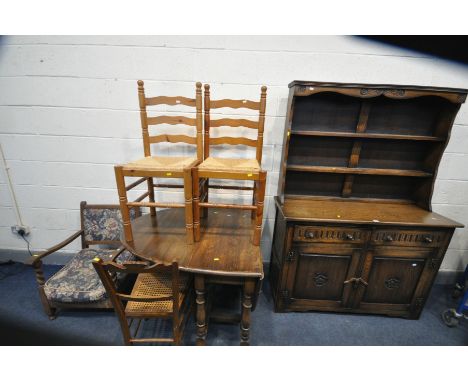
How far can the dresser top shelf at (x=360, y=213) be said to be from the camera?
161 cm

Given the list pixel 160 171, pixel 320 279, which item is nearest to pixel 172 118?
pixel 160 171

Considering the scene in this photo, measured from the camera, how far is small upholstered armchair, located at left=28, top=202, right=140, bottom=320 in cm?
172

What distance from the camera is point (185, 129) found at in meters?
2.04

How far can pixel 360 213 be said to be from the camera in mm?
1753

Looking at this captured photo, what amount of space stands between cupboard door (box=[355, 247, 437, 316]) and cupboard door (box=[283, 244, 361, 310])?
0.48 feet

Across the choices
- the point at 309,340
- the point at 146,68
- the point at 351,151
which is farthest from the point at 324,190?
the point at 146,68

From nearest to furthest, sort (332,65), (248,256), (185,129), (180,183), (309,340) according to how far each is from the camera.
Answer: (248,256) → (309,340) → (332,65) → (185,129) → (180,183)

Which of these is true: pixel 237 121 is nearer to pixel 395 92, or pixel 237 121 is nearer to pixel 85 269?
pixel 395 92

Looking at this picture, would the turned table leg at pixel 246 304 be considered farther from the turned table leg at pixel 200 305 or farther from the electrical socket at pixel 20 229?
the electrical socket at pixel 20 229

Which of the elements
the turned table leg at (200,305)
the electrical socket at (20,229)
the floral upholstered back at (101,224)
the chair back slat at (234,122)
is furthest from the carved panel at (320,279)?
the electrical socket at (20,229)

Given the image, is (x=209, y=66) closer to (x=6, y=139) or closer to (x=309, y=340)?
(x=6, y=139)

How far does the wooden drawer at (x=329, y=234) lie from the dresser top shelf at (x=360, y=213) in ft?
0.27

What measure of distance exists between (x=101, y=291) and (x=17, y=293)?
3.77ft

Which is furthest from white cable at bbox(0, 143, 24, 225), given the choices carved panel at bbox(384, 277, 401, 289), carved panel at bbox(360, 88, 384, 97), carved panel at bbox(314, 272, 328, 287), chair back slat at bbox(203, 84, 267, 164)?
carved panel at bbox(384, 277, 401, 289)
